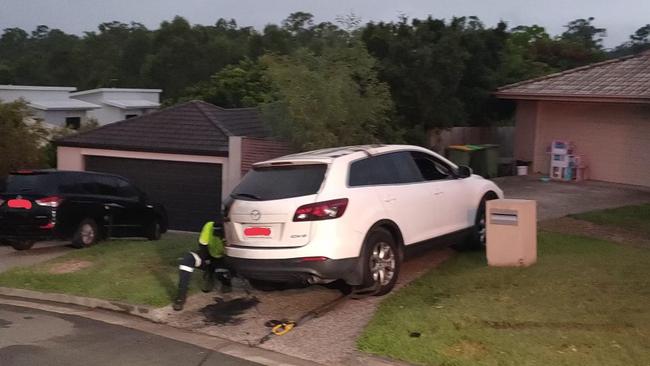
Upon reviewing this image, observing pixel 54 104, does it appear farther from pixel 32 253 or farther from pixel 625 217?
pixel 625 217

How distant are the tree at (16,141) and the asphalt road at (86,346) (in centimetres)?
1295

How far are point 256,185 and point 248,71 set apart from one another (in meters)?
33.6

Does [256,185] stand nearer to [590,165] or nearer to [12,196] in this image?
[12,196]

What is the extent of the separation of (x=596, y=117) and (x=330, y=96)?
31.3ft

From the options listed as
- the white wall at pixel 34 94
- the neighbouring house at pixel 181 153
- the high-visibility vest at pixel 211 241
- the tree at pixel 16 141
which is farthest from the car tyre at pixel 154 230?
the white wall at pixel 34 94

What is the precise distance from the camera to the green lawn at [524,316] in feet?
23.1

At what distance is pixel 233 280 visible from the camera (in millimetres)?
10625

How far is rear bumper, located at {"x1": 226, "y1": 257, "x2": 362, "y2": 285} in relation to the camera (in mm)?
8688

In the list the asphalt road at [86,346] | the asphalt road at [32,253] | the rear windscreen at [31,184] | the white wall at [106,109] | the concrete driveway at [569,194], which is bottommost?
the asphalt road at [32,253]

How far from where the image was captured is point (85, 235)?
1527cm

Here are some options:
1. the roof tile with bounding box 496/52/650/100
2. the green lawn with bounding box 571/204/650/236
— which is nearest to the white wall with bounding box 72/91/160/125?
the roof tile with bounding box 496/52/650/100

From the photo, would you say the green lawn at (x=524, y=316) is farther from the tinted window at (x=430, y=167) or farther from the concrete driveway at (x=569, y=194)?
the concrete driveway at (x=569, y=194)

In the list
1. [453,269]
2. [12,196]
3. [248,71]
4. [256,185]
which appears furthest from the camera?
[248,71]

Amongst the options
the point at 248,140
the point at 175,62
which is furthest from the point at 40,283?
the point at 175,62
